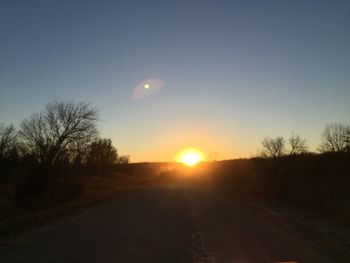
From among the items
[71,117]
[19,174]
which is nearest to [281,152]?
[71,117]

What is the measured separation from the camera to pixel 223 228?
1716 centimetres

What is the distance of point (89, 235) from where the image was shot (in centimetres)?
1557

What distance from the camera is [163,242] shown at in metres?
13.6

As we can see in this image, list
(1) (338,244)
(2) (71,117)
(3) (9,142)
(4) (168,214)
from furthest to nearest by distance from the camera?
(3) (9,142), (2) (71,117), (4) (168,214), (1) (338,244)

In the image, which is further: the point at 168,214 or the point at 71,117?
the point at 71,117

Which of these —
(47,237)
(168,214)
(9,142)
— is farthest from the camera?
(9,142)

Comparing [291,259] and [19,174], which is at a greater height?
[19,174]

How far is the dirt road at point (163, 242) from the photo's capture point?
1114cm

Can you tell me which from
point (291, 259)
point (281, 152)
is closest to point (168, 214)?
point (291, 259)

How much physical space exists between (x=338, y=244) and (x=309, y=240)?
93 centimetres

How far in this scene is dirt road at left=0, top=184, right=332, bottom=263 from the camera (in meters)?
11.1

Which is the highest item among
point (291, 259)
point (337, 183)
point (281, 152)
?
point (281, 152)

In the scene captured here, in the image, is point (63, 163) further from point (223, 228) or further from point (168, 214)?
point (223, 228)

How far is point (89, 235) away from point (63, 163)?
30.6 metres
